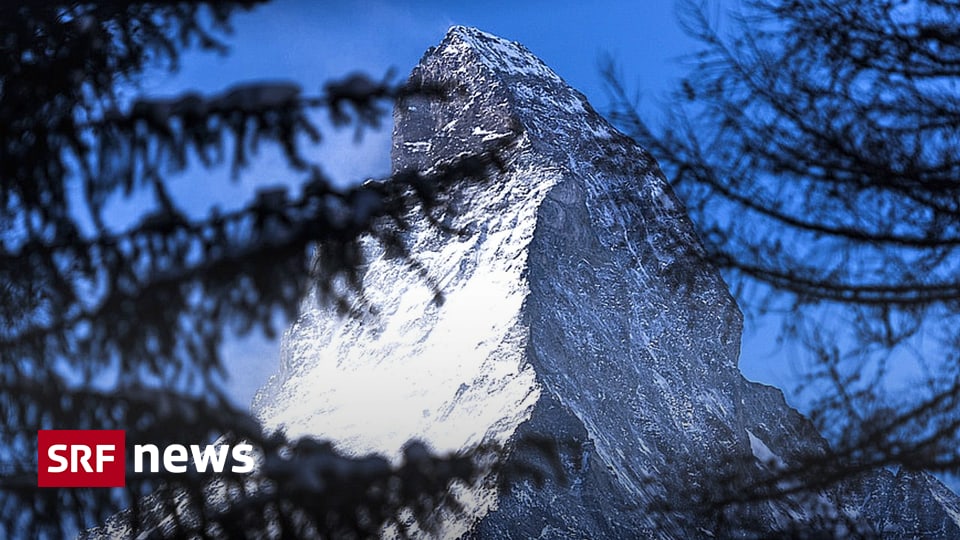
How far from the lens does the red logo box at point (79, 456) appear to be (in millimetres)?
3170

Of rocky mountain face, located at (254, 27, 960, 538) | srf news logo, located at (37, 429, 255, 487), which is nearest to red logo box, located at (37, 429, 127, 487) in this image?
srf news logo, located at (37, 429, 255, 487)

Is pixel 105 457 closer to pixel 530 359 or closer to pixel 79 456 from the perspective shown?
pixel 79 456

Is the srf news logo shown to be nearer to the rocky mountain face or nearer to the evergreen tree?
the evergreen tree

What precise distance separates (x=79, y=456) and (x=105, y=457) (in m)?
0.08

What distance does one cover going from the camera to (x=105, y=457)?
3.21 meters

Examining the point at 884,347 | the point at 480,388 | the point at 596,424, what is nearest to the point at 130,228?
the point at 884,347

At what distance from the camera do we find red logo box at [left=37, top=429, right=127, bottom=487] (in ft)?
10.4

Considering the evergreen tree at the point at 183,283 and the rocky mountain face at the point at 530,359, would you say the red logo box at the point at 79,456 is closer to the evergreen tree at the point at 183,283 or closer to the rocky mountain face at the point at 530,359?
the evergreen tree at the point at 183,283

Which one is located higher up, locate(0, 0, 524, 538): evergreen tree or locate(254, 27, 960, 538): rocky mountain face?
locate(254, 27, 960, 538): rocky mountain face

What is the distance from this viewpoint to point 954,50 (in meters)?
3.81

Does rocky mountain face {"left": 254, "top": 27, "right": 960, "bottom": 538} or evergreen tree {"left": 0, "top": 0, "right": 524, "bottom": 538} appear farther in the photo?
rocky mountain face {"left": 254, "top": 27, "right": 960, "bottom": 538}

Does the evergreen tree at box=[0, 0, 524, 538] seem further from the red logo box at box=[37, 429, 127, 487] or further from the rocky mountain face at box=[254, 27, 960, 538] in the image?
the rocky mountain face at box=[254, 27, 960, 538]

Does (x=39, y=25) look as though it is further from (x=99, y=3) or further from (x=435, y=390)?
(x=435, y=390)

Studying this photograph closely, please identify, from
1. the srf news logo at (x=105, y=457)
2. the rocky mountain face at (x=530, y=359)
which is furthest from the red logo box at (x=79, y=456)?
the rocky mountain face at (x=530, y=359)
